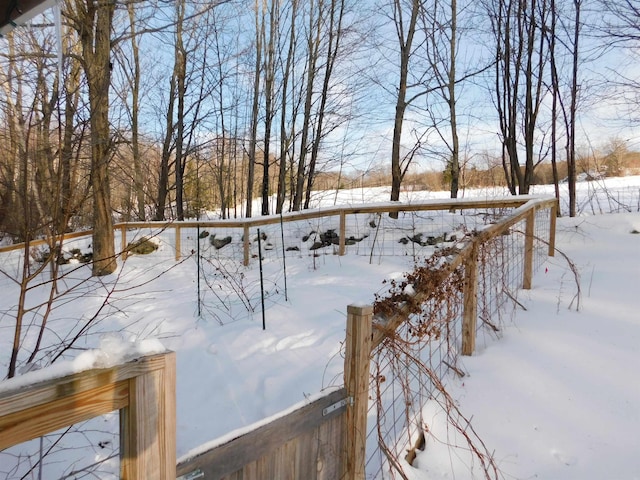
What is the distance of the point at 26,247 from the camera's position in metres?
1.97

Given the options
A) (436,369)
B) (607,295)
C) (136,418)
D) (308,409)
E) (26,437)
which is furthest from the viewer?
(607,295)

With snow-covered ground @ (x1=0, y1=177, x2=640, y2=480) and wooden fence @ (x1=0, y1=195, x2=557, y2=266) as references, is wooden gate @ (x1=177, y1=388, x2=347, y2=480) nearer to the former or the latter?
snow-covered ground @ (x1=0, y1=177, x2=640, y2=480)

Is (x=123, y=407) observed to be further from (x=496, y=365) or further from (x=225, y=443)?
(x=496, y=365)

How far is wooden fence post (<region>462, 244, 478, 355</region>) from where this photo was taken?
2.68 metres

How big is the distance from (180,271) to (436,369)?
571 cm

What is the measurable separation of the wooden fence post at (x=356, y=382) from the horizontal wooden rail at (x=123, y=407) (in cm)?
72

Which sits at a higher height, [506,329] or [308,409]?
[308,409]

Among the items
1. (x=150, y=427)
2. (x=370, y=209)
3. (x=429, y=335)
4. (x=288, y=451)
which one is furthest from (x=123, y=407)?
(x=370, y=209)

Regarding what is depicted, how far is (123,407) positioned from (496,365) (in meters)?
2.42

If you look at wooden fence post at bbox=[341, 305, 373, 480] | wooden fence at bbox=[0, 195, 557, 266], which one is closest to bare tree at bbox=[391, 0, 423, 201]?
wooden fence at bbox=[0, 195, 557, 266]

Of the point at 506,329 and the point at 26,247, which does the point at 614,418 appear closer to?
the point at 506,329

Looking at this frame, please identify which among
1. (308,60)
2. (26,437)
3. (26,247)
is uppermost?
(308,60)

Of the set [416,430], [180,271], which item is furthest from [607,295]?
[180,271]

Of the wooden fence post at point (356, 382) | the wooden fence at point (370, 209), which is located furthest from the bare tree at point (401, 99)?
the wooden fence post at point (356, 382)
